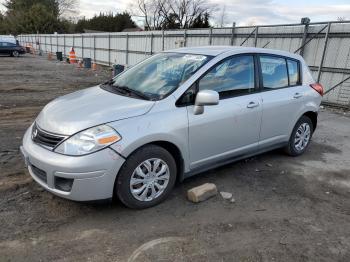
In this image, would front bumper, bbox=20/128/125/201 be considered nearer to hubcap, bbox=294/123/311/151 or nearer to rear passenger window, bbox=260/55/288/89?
rear passenger window, bbox=260/55/288/89

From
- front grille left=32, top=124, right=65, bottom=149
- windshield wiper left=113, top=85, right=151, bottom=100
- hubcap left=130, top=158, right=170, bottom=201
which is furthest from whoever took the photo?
windshield wiper left=113, top=85, right=151, bottom=100

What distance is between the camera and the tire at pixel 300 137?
5.24 metres

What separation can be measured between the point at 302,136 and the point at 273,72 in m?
1.35

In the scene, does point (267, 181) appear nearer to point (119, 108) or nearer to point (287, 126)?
point (287, 126)

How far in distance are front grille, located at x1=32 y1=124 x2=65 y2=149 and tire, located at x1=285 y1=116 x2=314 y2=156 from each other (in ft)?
11.7

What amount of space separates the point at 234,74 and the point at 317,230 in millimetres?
2035

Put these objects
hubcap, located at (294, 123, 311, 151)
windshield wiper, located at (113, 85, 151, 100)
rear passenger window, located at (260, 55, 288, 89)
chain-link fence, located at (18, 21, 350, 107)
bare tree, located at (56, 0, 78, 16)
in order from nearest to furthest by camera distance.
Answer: windshield wiper, located at (113, 85, 151, 100), rear passenger window, located at (260, 55, 288, 89), hubcap, located at (294, 123, 311, 151), chain-link fence, located at (18, 21, 350, 107), bare tree, located at (56, 0, 78, 16)

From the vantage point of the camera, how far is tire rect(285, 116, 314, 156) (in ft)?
17.2

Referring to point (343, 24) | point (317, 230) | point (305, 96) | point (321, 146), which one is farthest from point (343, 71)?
point (317, 230)

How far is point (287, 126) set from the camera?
498cm

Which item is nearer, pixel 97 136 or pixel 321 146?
pixel 97 136

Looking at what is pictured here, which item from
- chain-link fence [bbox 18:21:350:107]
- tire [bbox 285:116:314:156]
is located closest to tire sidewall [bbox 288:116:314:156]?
tire [bbox 285:116:314:156]

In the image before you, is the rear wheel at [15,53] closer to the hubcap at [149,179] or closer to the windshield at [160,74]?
the windshield at [160,74]

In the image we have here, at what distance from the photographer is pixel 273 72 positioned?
472cm
